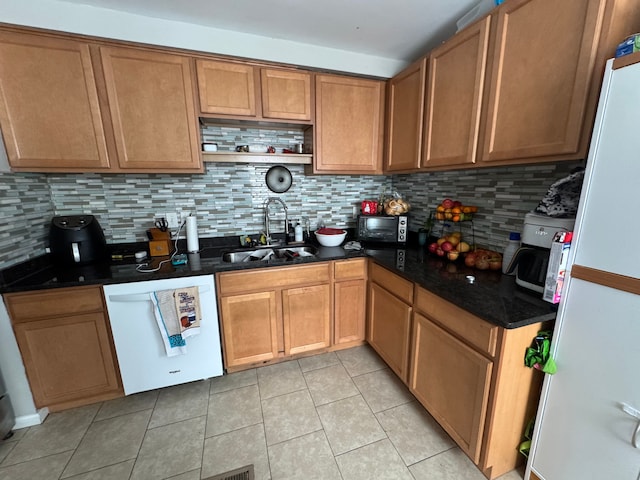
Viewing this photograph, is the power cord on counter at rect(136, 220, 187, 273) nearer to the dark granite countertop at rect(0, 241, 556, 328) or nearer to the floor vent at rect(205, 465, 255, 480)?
the dark granite countertop at rect(0, 241, 556, 328)

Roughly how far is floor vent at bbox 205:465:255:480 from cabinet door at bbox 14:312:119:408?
3.20ft

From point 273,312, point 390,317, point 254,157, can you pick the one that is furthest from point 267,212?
point 390,317

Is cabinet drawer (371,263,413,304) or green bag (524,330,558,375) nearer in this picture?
green bag (524,330,558,375)

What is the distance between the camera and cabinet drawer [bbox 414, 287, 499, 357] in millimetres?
1111

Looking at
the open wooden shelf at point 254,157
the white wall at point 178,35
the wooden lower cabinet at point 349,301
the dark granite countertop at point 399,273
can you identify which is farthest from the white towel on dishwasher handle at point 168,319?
the white wall at point 178,35

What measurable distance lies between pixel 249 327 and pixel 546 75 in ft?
7.07

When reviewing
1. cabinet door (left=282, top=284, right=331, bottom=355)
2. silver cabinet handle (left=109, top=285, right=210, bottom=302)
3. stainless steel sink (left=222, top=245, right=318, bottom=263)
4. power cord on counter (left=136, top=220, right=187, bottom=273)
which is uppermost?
power cord on counter (left=136, top=220, right=187, bottom=273)

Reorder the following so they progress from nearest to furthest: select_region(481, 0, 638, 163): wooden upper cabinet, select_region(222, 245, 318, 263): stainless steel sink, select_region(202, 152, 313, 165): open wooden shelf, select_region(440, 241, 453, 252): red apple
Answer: select_region(481, 0, 638, 163): wooden upper cabinet
select_region(440, 241, 453, 252): red apple
select_region(202, 152, 313, 165): open wooden shelf
select_region(222, 245, 318, 263): stainless steel sink

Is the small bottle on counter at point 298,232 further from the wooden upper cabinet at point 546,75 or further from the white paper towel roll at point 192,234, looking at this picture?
the wooden upper cabinet at point 546,75

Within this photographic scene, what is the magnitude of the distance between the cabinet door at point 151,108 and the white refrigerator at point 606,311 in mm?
2100

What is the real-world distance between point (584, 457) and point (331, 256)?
1.54 meters

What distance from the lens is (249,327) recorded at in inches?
75.0

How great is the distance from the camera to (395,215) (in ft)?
7.50

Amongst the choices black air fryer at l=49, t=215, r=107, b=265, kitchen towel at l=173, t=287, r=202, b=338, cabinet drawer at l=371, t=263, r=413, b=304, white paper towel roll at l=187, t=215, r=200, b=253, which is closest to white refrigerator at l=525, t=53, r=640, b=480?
cabinet drawer at l=371, t=263, r=413, b=304
